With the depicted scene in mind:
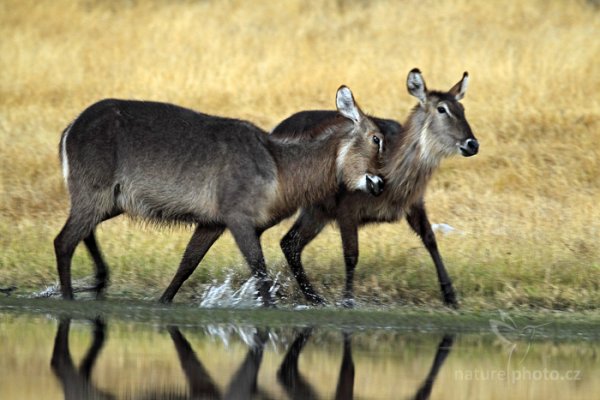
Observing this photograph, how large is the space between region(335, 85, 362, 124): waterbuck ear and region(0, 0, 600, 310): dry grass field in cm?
143

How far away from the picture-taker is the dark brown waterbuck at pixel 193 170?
996 cm

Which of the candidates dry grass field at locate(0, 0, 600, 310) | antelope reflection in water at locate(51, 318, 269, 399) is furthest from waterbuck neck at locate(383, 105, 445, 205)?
antelope reflection in water at locate(51, 318, 269, 399)

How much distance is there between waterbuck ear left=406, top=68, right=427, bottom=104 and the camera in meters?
10.5

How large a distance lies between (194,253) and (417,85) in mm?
2202

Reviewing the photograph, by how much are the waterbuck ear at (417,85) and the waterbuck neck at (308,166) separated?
2.36ft

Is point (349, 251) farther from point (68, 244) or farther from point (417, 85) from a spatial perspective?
point (68, 244)

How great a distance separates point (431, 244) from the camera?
10641mm

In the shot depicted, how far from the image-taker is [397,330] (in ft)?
30.2

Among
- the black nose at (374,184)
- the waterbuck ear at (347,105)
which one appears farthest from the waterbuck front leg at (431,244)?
the waterbuck ear at (347,105)

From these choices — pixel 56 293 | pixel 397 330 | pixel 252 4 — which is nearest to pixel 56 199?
pixel 56 293

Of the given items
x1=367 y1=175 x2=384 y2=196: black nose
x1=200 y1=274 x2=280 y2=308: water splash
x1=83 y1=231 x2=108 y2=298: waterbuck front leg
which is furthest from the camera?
x1=83 y1=231 x2=108 y2=298: waterbuck front leg

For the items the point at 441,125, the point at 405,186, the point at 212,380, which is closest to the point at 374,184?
the point at 405,186

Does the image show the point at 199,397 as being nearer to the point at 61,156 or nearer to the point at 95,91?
the point at 61,156

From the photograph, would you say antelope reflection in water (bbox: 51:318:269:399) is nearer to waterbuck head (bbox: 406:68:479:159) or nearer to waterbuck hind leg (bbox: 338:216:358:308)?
waterbuck hind leg (bbox: 338:216:358:308)
